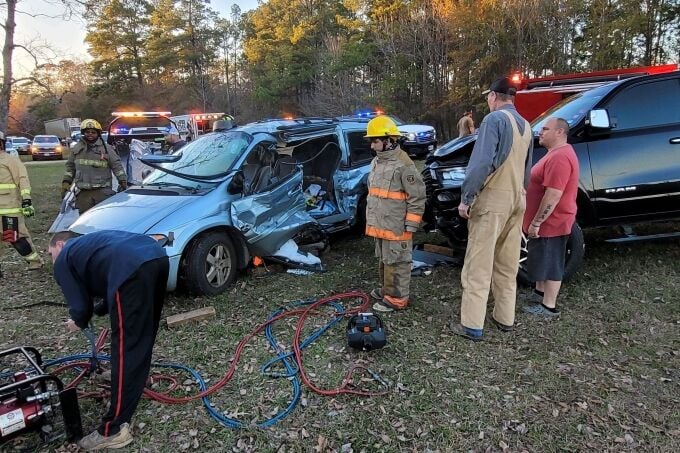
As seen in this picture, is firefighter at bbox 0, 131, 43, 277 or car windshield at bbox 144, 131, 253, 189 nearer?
car windshield at bbox 144, 131, 253, 189

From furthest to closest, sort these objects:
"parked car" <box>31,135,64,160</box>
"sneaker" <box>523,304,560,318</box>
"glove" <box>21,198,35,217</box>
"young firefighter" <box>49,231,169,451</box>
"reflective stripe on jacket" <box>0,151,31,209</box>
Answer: "parked car" <box>31,135,64,160</box> → "glove" <box>21,198,35,217</box> → "reflective stripe on jacket" <box>0,151,31,209</box> → "sneaker" <box>523,304,560,318</box> → "young firefighter" <box>49,231,169,451</box>

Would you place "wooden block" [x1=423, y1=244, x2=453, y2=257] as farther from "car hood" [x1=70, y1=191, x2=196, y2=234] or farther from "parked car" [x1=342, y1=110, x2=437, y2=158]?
"parked car" [x1=342, y1=110, x2=437, y2=158]

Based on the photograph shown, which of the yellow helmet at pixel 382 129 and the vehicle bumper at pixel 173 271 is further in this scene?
the vehicle bumper at pixel 173 271

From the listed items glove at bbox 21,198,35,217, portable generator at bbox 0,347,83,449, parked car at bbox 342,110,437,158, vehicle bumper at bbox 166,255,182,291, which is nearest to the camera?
portable generator at bbox 0,347,83,449

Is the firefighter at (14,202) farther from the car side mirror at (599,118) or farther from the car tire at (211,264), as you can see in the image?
the car side mirror at (599,118)

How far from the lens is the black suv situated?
4.59 meters

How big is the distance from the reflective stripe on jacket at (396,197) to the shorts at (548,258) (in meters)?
1.12

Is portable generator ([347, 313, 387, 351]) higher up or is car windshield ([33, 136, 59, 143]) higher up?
car windshield ([33, 136, 59, 143])

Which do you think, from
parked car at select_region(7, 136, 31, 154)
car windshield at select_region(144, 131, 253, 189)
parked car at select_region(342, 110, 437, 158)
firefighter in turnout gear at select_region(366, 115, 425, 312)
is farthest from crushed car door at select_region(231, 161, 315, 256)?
parked car at select_region(7, 136, 31, 154)

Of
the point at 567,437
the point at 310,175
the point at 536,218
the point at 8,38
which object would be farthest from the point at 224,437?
the point at 8,38

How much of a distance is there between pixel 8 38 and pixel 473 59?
67.4 ft

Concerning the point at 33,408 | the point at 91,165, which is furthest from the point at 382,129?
the point at 91,165

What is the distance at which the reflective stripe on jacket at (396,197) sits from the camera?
4.05 meters

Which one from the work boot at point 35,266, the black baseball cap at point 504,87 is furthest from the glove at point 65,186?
the black baseball cap at point 504,87
